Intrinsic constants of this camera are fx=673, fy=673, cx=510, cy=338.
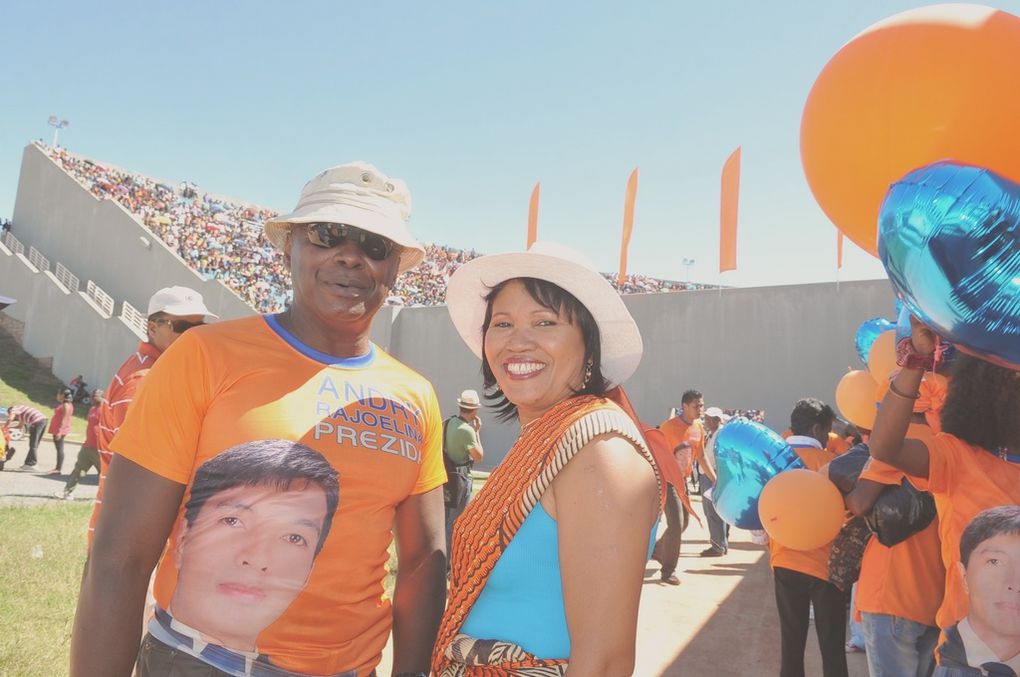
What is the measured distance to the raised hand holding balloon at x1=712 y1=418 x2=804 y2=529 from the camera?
3248mm

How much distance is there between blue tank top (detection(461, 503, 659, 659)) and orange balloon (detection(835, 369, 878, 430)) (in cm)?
264

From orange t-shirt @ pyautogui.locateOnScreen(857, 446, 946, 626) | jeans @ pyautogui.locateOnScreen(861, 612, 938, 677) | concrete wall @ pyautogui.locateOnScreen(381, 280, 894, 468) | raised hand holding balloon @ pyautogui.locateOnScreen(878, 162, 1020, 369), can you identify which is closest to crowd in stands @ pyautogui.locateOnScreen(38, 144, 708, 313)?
concrete wall @ pyautogui.locateOnScreen(381, 280, 894, 468)

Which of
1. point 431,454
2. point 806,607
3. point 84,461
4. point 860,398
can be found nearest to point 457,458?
point 806,607

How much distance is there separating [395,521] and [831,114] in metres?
1.77

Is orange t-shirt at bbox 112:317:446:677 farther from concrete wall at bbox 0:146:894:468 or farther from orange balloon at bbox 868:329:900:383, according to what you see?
concrete wall at bbox 0:146:894:468

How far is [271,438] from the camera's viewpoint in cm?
153

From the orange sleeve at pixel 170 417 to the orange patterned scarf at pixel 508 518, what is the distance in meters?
0.64

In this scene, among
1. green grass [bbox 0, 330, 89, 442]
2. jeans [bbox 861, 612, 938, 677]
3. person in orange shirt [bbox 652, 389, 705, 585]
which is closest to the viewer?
jeans [bbox 861, 612, 938, 677]

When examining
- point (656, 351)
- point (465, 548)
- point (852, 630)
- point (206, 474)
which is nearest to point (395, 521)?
point (465, 548)

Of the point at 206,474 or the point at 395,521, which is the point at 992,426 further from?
the point at 206,474

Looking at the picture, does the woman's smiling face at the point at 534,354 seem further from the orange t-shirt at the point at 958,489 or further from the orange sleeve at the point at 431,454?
A: the orange t-shirt at the point at 958,489

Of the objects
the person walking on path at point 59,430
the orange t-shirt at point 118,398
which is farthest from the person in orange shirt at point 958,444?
the person walking on path at point 59,430

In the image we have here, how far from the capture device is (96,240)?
1019 inches

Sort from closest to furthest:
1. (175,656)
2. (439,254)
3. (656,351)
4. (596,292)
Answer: (175,656) < (596,292) < (656,351) < (439,254)
